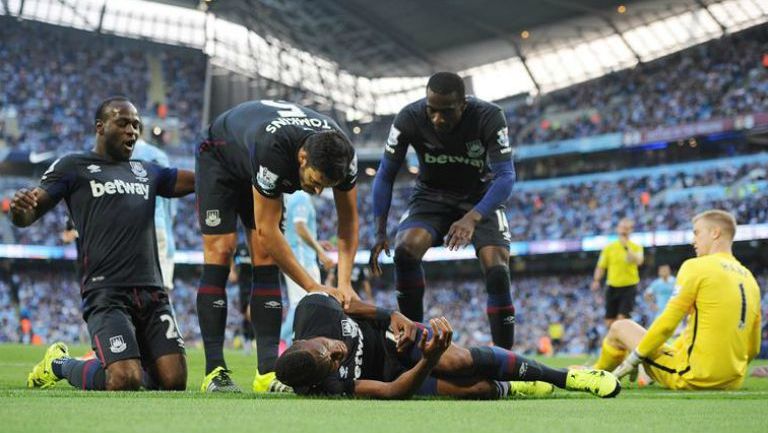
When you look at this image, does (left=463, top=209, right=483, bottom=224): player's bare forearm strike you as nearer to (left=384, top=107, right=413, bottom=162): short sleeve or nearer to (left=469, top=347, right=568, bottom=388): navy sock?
(left=384, top=107, right=413, bottom=162): short sleeve

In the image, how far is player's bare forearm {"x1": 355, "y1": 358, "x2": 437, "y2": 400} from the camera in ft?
16.2

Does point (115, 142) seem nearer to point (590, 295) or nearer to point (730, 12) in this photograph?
point (590, 295)

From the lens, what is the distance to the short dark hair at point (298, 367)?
4.78 meters

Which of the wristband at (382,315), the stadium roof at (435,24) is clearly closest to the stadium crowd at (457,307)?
the stadium roof at (435,24)

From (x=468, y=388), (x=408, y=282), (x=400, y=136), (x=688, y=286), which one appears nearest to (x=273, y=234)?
(x=468, y=388)

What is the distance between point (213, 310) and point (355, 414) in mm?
2558

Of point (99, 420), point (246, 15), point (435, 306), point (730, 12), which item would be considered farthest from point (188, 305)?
point (99, 420)

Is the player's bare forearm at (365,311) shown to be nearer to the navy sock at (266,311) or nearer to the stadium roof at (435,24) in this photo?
the navy sock at (266,311)

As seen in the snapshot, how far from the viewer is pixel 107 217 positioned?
655 centimetres

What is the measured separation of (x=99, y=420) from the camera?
3.76 m

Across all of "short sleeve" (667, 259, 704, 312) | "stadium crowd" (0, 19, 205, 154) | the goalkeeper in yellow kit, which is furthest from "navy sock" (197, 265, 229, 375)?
"stadium crowd" (0, 19, 205, 154)

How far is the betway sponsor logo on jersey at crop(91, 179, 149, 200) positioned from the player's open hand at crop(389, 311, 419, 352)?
2.39 meters

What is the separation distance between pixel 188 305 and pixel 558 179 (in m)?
19.8

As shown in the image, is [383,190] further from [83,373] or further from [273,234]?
[83,373]
